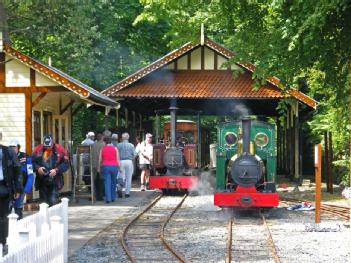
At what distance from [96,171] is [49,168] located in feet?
20.9

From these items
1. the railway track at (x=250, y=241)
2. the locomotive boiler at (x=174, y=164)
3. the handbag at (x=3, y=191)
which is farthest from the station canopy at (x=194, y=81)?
the handbag at (x=3, y=191)

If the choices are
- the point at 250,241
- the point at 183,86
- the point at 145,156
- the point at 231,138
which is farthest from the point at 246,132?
the point at 183,86

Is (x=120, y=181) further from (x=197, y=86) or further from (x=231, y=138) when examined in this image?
Result: (x=197, y=86)

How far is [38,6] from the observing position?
2164 centimetres

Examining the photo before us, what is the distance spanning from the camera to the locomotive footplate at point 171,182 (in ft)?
76.4

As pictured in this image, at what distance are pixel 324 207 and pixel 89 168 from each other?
6.00 metres

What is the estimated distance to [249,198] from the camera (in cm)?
1602

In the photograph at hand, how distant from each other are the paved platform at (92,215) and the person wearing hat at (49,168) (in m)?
0.81

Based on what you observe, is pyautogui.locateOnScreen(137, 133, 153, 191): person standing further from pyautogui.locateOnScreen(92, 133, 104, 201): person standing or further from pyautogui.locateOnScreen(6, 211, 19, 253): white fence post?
pyautogui.locateOnScreen(6, 211, 19, 253): white fence post

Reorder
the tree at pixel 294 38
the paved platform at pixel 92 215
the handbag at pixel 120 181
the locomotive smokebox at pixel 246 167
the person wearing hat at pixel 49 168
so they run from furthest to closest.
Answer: the handbag at pixel 120 181 → the locomotive smokebox at pixel 246 167 → the person wearing hat at pixel 49 168 → the paved platform at pixel 92 215 → the tree at pixel 294 38

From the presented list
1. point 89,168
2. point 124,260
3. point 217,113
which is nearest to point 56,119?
point 89,168

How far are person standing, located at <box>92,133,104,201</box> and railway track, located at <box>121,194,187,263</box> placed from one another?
1.93m

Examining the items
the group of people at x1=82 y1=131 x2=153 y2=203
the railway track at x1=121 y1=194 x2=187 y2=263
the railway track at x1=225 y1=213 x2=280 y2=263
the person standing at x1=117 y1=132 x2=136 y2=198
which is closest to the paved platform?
the group of people at x1=82 y1=131 x2=153 y2=203

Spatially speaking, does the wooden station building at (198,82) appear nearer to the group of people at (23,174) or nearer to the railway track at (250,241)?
the railway track at (250,241)
